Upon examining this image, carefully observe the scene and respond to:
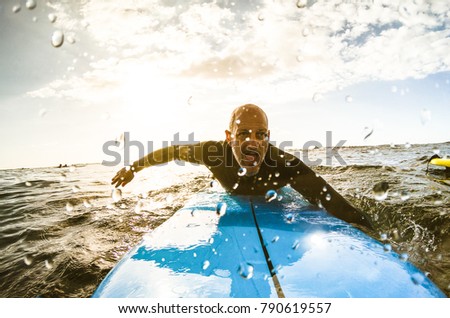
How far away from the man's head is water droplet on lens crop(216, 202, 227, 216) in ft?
1.96

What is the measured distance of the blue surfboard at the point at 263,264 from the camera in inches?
64.6

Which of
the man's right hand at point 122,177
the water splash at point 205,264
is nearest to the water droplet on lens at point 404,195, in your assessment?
the water splash at point 205,264

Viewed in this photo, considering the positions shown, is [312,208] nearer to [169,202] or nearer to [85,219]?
[169,202]

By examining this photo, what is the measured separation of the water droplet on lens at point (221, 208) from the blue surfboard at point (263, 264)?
260 millimetres

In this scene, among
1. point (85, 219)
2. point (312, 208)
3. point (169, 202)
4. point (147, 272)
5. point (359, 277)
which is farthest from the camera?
point (169, 202)

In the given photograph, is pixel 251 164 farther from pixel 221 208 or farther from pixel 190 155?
pixel 190 155

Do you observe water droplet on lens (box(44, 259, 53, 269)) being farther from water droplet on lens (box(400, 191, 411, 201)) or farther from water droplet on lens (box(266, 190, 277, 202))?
water droplet on lens (box(400, 191, 411, 201))

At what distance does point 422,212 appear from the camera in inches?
181

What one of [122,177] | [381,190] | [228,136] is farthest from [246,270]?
[381,190]

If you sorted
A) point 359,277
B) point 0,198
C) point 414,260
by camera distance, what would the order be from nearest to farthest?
1. point 359,277
2. point 414,260
3. point 0,198

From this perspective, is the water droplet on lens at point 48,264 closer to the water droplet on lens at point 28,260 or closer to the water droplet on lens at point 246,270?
the water droplet on lens at point 28,260
